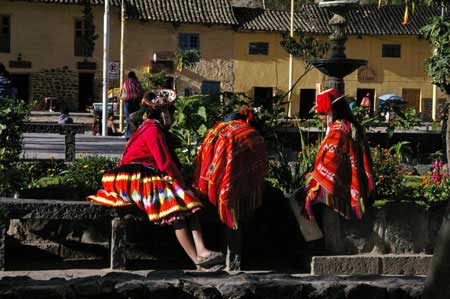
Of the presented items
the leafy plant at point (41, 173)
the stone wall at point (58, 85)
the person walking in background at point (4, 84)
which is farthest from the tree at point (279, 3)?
the leafy plant at point (41, 173)

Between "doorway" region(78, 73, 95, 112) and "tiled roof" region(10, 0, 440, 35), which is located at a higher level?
"tiled roof" region(10, 0, 440, 35)

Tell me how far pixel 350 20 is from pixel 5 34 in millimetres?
15459

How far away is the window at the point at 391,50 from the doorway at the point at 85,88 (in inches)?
546

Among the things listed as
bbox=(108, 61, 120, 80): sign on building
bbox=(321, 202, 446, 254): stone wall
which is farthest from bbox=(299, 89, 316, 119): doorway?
bbox=(321, 202, 446, 254): stone wall

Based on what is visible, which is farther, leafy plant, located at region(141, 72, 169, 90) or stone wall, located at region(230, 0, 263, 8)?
stone wall, located at region(230, 0, 263, 8)

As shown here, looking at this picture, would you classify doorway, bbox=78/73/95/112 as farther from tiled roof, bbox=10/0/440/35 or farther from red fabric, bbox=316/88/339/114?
red fabric, bbox=316/88/339/114

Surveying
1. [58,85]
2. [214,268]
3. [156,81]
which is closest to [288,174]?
[214,268]

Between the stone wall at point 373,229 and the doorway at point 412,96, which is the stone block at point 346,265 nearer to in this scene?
the stone wall at point 373,229

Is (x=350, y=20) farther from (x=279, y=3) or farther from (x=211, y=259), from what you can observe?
(x=211, y=259)

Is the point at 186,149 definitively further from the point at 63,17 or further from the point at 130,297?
the point at 63,17

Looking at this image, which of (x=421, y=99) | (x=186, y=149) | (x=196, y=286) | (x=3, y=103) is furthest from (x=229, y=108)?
(x=421, y=99)

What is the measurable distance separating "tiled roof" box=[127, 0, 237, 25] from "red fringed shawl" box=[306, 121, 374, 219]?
3077cm

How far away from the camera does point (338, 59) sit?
1388cm

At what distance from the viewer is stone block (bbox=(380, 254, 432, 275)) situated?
6.84 m
